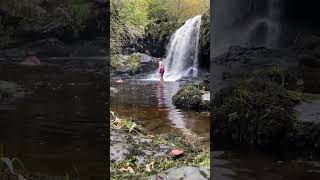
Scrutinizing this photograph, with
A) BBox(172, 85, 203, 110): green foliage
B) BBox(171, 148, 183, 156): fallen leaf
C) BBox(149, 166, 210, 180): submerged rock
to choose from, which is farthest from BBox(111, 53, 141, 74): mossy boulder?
BBox(149, 166, 210, 180): submerged rock

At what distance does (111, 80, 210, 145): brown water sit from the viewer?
12.2 ft

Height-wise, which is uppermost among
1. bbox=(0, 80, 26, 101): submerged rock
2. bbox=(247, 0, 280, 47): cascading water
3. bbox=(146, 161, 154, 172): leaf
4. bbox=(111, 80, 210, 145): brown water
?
bbox=(247, 0, 280, 47): cascading water

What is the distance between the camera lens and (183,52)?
17.1ft

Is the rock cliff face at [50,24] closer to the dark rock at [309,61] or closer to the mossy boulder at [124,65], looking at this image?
the mossy boulder at [124,65]

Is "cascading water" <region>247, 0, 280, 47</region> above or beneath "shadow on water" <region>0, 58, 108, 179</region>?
above

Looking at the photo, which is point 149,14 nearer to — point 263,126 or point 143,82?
point 143,82

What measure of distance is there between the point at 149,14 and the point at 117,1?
61cm

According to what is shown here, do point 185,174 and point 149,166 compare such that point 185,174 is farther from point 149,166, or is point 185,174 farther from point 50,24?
point 50,24

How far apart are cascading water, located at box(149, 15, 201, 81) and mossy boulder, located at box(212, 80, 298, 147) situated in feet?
3.54

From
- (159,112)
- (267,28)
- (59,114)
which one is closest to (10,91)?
(59,114)

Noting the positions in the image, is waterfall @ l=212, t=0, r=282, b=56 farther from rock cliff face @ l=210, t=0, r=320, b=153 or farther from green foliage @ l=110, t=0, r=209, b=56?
green foliage @ l=110, t=0, r=209, b=56

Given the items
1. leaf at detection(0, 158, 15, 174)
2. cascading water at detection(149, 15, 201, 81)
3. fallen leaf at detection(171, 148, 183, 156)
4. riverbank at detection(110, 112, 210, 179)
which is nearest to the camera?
leaf at detection(0, 158, 15, 174)

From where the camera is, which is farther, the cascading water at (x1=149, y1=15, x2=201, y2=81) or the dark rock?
the cascading water at (x1=149, y1=15, x2=201, y2=81)

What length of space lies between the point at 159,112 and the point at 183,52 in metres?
1.54
